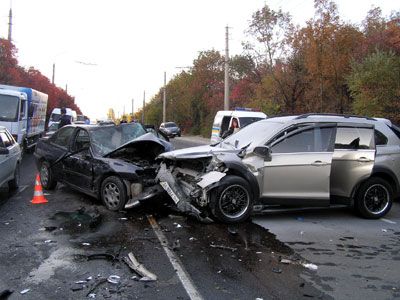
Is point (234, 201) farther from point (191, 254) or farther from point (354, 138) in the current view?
point (354, 138)

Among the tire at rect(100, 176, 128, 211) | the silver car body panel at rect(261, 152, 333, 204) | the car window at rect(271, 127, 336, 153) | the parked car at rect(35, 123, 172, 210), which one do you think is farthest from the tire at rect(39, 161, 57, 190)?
the car window at rect(271, 127, 336, 153)

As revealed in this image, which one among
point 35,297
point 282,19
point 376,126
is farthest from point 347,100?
point 35,297

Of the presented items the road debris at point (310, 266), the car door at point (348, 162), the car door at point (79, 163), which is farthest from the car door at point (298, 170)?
the car door at point (79, 163)

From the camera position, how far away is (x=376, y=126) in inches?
359

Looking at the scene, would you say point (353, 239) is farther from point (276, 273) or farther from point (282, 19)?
point (282, 19)

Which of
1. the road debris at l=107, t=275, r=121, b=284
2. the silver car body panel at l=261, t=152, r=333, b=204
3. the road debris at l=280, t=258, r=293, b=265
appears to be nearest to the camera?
the road debris at l=107, t=275, r=121, b=284

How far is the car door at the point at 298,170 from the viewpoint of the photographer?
7969 mm

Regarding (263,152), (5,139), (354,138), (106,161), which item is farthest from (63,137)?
(354,138)

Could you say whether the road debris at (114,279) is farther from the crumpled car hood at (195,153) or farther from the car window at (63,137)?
the car window at (63,137)

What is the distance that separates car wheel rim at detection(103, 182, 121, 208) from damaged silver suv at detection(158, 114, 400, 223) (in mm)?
951

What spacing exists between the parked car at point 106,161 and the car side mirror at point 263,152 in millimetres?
1845

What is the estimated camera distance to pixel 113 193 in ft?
28.4

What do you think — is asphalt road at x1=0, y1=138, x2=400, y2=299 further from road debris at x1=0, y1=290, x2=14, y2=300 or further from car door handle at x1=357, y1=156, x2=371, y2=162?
car door handle at x1=357, y1=156, x2=371, y2=162

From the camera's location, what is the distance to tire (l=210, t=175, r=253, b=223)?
7.59 m
